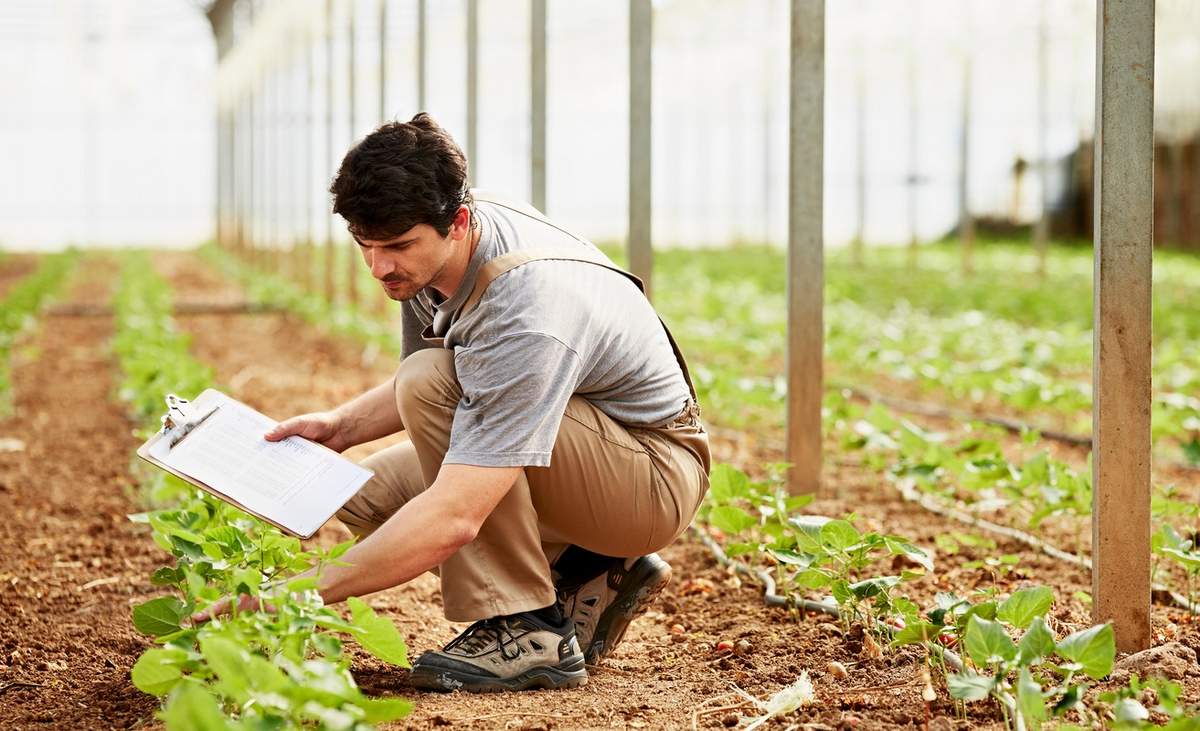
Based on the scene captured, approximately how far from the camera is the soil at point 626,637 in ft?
6.41

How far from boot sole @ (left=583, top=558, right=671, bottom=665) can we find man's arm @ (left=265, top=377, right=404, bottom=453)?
1.80ft

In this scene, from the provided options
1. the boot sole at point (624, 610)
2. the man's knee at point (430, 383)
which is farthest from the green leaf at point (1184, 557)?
the man's knee at point (430, 383)

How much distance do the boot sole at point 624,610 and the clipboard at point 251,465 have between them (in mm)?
591

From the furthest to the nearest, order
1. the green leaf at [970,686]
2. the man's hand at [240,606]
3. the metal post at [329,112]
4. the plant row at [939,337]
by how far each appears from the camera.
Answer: the metal post at [329,112] → the plant row at [939,337] → the man's hand at [240,606] → the green leaf at [970,686]

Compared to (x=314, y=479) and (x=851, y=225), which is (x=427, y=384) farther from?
(x=851, y=225)

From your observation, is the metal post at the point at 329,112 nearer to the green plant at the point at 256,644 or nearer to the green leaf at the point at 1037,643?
the green plant at the point at 256,644

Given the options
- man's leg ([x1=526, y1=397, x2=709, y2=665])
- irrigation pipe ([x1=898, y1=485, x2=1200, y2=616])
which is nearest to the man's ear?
man's leg ([x1=526, y1=397, x2=709, y2=665])

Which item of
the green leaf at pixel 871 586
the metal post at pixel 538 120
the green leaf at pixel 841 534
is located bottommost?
the green leaf at pixel 871 586

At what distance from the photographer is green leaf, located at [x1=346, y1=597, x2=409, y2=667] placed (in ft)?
5.32

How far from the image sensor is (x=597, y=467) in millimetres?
2158

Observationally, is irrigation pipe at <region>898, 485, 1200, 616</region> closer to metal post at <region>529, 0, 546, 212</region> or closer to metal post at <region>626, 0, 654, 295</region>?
metal post at <region>626, 0, 654, 295</region>

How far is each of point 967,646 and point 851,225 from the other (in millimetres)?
21779

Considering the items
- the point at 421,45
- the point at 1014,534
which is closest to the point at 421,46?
the point at 421,45

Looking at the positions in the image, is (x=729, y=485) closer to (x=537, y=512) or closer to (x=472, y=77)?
(x=537, y=512)
